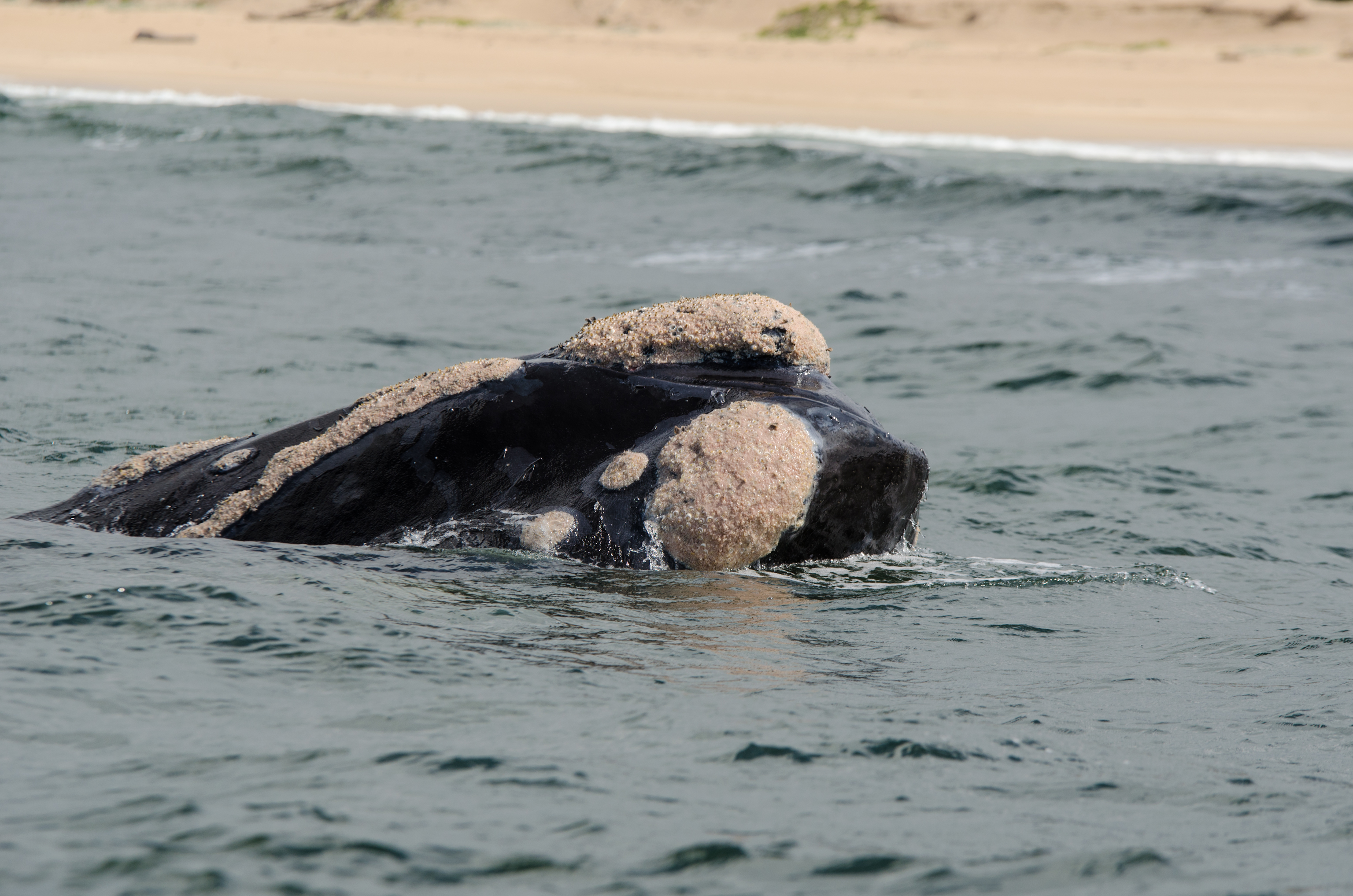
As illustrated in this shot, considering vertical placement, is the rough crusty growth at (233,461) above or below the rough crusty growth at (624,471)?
below

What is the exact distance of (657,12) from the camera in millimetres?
38781

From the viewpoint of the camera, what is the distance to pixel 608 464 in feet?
13.3

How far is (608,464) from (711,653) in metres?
0.86

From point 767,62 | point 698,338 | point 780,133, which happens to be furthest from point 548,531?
point 767,62

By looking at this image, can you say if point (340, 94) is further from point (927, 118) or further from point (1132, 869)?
point (1132, 869)

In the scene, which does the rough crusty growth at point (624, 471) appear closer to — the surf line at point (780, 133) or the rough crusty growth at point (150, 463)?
the rough crusty growth at point (150, 463)

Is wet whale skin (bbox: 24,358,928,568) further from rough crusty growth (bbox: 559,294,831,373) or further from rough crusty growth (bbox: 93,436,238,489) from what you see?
rough crusty growth (bbox: 93,436,238,489)

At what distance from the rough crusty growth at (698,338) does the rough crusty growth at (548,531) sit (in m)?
0.54

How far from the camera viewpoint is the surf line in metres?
19.6

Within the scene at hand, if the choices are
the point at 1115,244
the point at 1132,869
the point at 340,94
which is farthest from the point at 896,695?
the point at 340,94

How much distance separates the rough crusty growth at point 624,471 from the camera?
395cm

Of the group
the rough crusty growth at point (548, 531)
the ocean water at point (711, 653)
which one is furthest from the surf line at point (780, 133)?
the rough crusty growth at point (548, 531)

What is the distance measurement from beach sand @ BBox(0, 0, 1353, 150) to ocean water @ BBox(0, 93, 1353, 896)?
15.1m

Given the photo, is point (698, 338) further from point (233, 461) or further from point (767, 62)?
point (767, 62)
